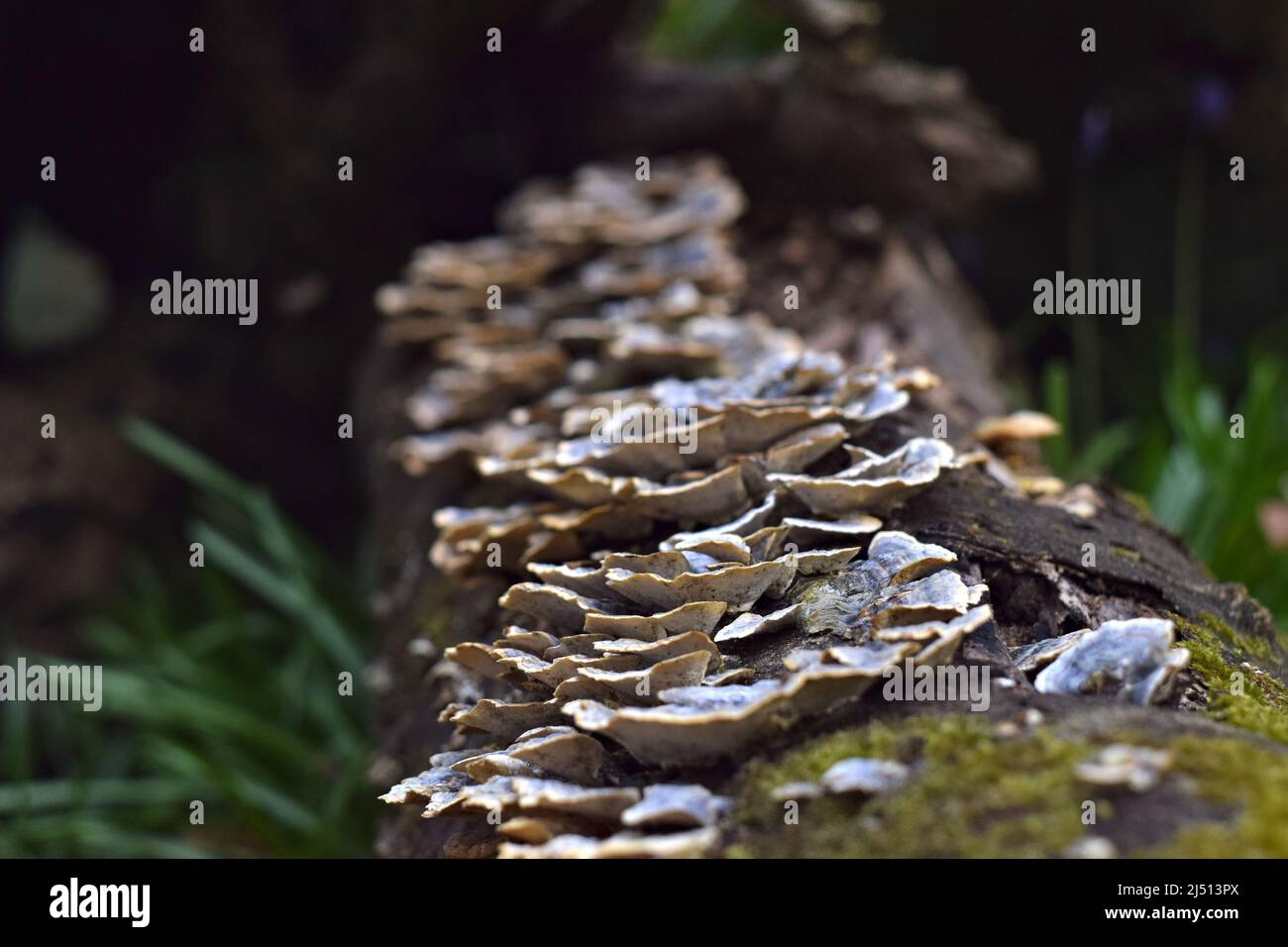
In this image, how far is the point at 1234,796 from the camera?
1159 mm

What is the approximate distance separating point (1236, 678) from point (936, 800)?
0.65 meters

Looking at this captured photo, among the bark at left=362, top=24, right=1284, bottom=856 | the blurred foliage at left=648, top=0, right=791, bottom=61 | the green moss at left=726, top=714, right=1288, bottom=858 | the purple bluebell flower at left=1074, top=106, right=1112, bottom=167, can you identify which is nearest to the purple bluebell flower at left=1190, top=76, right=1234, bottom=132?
the purple bluebell flower at left=1074, top=106, right=1112, bottom=167

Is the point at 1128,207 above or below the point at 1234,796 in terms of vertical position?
above

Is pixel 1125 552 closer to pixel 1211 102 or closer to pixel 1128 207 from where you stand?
pixel 1211 102

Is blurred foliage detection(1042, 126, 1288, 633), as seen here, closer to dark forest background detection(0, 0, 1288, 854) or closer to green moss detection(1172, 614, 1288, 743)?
dark forest background detection(0, 0, 1288, 854)

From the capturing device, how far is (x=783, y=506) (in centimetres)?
188

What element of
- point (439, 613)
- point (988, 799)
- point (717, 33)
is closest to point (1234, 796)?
point (988, 799)

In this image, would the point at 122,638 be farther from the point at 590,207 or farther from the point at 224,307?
the point at 590,207

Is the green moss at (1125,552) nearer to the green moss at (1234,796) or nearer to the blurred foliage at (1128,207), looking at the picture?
the green moss at (1234,796)

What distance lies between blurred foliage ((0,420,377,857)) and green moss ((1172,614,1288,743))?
2.64 m

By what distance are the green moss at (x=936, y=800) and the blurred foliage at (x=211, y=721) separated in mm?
2509

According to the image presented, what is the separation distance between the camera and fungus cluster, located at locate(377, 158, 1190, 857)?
4.44 feet

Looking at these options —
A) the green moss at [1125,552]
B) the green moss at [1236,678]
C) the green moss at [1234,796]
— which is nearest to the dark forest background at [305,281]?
the green moss at [1125,552]
